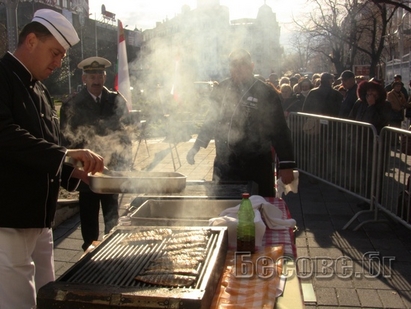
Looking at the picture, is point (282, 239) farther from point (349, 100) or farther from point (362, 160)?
point (349, 100)

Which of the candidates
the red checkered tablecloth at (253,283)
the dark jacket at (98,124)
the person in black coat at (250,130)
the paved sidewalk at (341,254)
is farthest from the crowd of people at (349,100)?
the red checkered tablecloth at (253,283)

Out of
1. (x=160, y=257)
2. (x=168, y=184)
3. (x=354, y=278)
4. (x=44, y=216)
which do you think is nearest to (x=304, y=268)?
(x=354, y=278)

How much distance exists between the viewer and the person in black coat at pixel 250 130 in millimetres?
4004

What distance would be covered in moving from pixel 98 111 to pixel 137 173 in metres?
1.77

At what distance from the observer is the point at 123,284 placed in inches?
75.4

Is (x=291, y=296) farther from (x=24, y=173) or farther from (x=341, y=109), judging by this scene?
(x=341, y=109)

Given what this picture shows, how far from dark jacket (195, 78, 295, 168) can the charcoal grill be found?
1787mm

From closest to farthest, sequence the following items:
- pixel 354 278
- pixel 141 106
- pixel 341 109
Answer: pixel 354 278, pixel 341 109, pixel 141 106

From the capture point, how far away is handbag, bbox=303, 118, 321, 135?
7.14 meters

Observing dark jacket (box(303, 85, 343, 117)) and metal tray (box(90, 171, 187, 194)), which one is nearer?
metal tray (box(90, 171, 187, 194))

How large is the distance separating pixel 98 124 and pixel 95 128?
49 mm

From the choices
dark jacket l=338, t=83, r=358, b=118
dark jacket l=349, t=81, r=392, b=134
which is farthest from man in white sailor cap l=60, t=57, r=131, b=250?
dark jacket l=338, t=83, r=358, b=118

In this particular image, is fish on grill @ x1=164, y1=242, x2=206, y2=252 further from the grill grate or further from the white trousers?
the white trousers

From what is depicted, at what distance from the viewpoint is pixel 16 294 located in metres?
2.24
